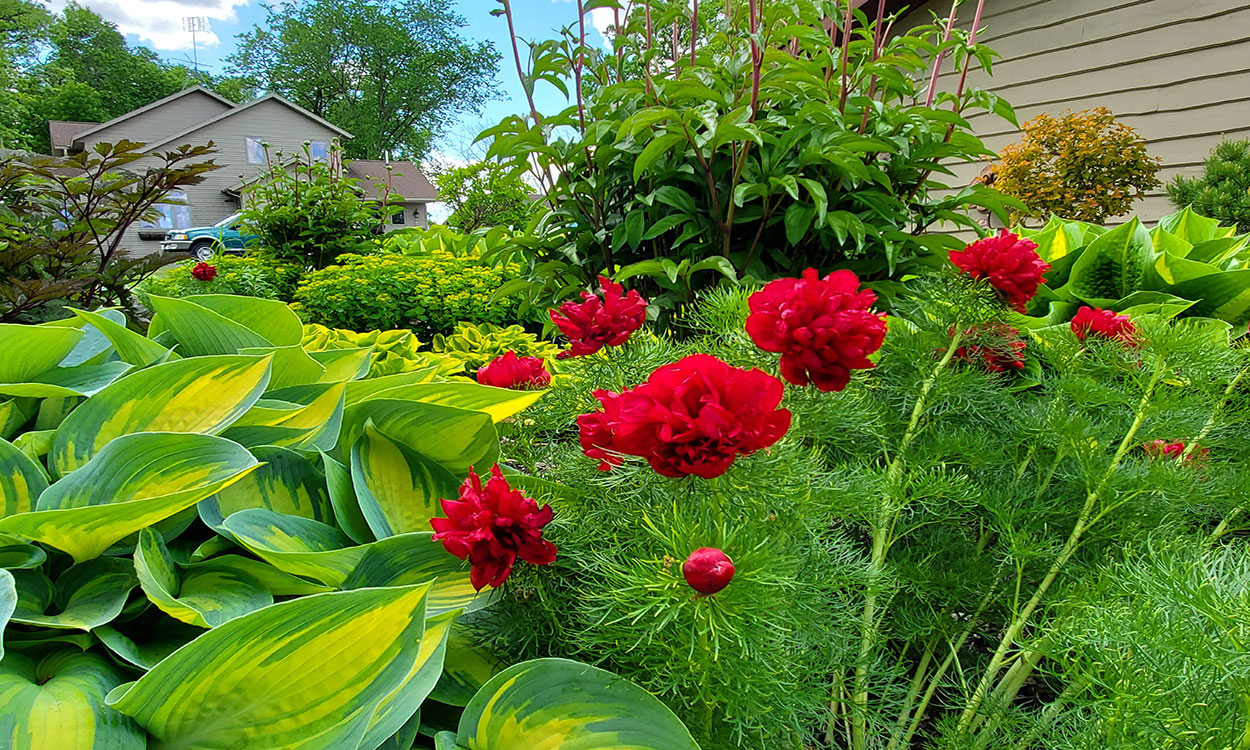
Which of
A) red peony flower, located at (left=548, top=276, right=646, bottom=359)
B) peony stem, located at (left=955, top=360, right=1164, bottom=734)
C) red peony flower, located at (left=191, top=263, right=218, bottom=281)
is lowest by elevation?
peony stem, located at (left=955, top=360, right=1164, bottom=734)

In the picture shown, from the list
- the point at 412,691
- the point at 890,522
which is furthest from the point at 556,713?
the point at 890,522

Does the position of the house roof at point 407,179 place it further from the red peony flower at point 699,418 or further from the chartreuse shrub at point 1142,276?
the red peony flower at point 699,418

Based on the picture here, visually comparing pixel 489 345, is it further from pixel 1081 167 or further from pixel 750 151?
pixel 1081 167

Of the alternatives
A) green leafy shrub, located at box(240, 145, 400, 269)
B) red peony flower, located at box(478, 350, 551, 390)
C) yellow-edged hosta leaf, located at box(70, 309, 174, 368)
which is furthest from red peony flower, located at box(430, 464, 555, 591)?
green leafy shrub, located at box(240, 145, 400, 269)

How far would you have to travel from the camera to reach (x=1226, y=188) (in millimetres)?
3967

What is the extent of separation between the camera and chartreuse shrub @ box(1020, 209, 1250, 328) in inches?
68.3

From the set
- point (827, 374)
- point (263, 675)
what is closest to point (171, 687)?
point (263, 675)

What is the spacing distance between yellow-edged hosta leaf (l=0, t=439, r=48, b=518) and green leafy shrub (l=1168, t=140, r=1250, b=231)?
16.5 ft

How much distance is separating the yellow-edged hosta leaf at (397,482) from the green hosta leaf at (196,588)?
0.17 metres

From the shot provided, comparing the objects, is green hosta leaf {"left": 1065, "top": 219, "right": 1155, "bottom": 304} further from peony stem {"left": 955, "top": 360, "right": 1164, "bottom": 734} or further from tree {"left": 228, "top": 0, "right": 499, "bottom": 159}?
tree {"left": 228, "top": 0, "right": 499, "bottom": 159}

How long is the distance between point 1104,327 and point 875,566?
2.55ft

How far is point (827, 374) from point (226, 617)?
2.17 feet

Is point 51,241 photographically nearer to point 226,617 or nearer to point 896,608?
point 226,617

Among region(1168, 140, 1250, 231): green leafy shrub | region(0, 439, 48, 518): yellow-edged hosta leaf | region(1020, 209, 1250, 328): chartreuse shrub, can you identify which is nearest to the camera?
region(0, 439, 48, 518): yellow-edged hosta leaf
